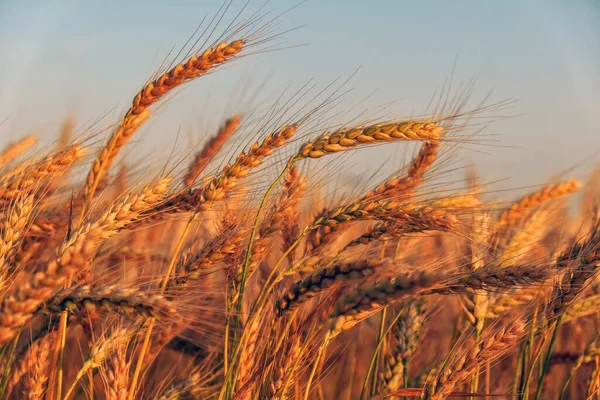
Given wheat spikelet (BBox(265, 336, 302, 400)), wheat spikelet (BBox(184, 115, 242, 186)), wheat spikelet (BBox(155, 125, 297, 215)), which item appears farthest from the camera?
wheat spikelet (BBox(184, 115, 242, 186))

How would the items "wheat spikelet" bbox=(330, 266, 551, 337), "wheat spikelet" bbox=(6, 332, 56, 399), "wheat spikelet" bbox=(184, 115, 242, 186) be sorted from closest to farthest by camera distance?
"wheat spikelet" bbox=(330, 266, 551, 337)
"wheat spikelet" bbox=(6, 332, 56, 399)
"wheat spikelet" bbox=(184, 115, 242, 186)

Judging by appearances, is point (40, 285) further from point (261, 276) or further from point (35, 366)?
point (261, 276)

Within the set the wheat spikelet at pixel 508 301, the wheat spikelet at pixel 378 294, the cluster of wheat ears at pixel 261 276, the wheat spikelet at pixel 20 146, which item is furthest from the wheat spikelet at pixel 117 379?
the wheat spikelet at pixel 20 146

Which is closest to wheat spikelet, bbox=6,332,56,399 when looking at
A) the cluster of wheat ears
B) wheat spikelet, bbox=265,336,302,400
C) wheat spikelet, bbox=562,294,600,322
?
the cluster of wheat ears

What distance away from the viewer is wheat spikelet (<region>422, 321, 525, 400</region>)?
1767 mm

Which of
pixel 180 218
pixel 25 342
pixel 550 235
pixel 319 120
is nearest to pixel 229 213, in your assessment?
pixel 180 218

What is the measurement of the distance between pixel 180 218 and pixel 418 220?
2.59 feet

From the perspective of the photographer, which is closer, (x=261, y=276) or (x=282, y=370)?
(x=282, y=370)

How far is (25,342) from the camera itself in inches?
94.0

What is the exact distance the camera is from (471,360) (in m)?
1.80

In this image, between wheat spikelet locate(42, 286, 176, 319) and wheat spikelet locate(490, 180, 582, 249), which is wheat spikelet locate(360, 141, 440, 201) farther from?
wheat spikelet locate(42, 286, 176, 319)

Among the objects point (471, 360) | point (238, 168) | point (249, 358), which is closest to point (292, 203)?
point (238, 168)

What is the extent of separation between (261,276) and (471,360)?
1.05 m

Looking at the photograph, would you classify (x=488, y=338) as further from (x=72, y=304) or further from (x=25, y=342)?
(x=25, y=342)
